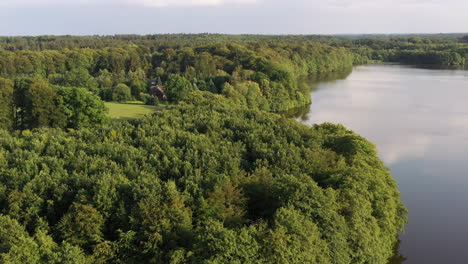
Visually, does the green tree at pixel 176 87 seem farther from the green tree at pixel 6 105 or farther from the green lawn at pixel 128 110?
the green tree at pixel 6 105

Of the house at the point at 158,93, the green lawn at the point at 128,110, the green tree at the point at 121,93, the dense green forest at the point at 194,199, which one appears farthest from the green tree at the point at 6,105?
the house at the point at 158,93

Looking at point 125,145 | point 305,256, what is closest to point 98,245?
point 305,256

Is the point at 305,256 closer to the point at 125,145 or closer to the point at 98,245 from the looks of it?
the point at 98,245

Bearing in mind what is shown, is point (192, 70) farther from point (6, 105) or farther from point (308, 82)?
point (6, 105)

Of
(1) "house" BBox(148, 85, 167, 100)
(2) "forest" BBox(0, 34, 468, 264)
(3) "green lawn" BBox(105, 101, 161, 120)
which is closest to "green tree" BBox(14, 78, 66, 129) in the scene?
(2) "forest" BBox(0, 34, 468, 264)

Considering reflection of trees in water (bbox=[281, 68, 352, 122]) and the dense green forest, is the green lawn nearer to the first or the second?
reflection of trees in water (bbox=[281, 68, 352, 122])

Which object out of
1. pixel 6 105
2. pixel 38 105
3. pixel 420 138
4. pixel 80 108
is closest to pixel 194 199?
pixel 80 108
